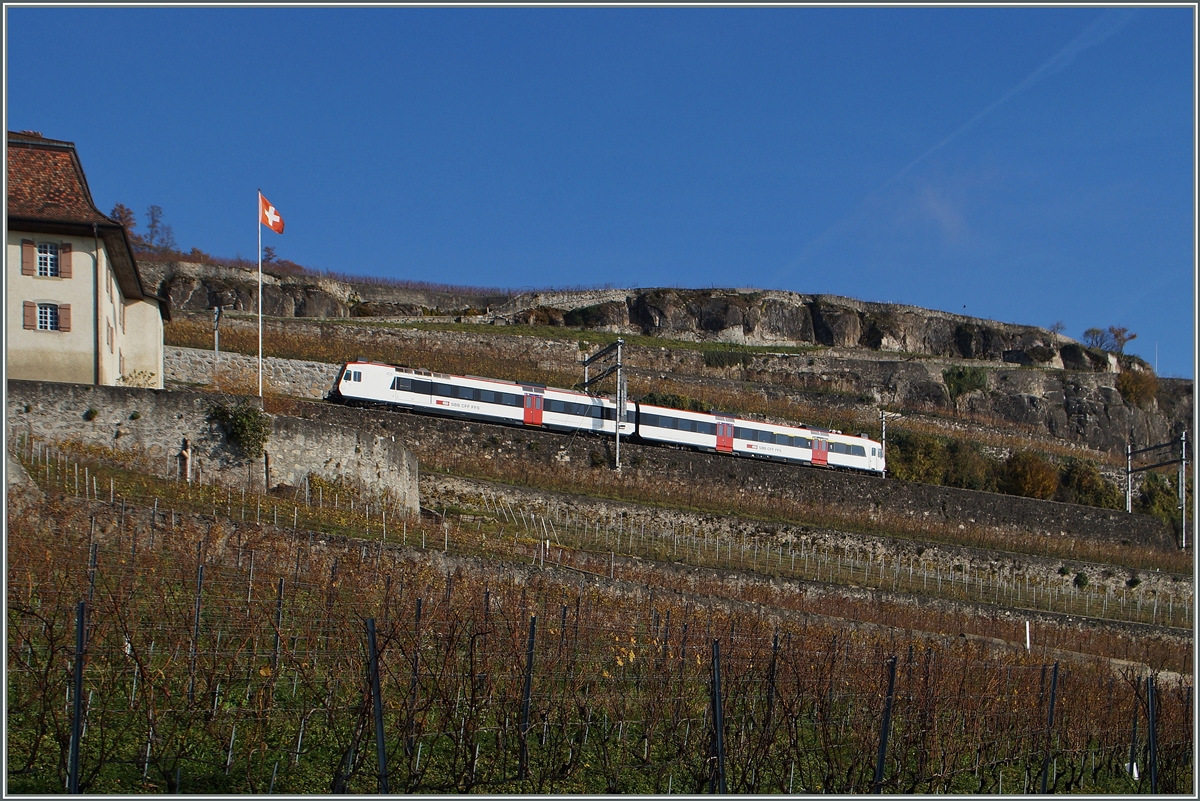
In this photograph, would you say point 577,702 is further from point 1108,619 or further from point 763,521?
point 1108,619

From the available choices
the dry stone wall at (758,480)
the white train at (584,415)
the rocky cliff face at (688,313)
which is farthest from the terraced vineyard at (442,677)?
the rocky cliff face at (688,313)

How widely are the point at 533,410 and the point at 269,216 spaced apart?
12.4 m

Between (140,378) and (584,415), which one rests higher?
(140,378)

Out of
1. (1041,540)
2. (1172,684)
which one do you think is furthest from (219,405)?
(1041,540)

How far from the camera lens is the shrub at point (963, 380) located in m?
66.1

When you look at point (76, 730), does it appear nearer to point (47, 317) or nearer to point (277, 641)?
point (277, 641)

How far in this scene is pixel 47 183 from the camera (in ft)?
91.7

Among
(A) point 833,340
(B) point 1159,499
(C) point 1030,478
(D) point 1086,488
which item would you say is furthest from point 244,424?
(A) point 833,340

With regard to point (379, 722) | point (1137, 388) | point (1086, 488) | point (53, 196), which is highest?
point (53, 196)

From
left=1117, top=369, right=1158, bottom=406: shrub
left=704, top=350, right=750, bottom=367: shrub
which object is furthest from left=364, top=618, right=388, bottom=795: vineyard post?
left=1117, top=369, right=1158, bottom=406: shrub

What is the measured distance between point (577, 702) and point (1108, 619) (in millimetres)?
25495

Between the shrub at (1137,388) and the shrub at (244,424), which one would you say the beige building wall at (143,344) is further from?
the shrub at (1137,388)

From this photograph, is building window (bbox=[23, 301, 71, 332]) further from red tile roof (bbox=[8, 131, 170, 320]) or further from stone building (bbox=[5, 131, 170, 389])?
red tile roof (bbox=[8, 131, 170, 320])

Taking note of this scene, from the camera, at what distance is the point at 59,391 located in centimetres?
2545
